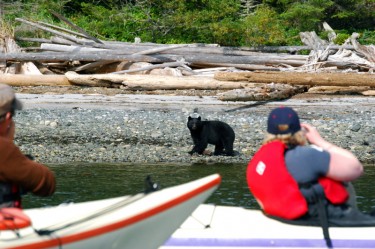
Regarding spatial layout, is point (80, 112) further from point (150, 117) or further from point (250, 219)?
point (250, 219)

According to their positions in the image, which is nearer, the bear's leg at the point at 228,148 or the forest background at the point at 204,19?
the bear's leg at the point at 228,148

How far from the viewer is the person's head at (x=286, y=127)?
6684 millimetres

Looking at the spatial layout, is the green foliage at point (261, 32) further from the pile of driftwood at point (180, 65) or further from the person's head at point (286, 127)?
the person's head at point (286, 127)

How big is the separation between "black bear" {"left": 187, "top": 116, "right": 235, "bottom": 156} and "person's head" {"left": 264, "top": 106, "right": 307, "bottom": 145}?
7.56 m

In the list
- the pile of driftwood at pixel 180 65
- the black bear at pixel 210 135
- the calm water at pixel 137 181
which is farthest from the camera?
the pile of driftwood at pixel 180 65

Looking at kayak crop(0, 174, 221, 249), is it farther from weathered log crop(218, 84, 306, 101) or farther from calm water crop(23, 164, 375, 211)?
weathered log crop(218, 84, 306, 101)

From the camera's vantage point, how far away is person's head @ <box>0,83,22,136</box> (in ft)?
20.0

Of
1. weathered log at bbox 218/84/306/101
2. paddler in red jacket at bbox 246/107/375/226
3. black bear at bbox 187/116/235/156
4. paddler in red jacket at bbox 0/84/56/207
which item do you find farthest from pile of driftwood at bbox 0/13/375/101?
paddler in red jacket at bbox 0/84/56/207

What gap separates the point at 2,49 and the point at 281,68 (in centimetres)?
643

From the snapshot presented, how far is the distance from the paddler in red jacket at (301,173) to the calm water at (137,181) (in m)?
3.93

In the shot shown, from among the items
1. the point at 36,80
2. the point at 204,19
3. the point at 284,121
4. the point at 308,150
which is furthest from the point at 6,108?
the point at 204,19

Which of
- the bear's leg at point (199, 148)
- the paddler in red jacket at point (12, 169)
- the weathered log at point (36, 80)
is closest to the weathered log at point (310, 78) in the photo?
the weathered log at point (36, 80)

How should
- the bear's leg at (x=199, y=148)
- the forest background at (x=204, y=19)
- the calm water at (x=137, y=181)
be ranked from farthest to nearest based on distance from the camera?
the forest background at (x=204, y=19) < the bear's leg at (x=199, y=148) < the calm water at (x=137, y=181)

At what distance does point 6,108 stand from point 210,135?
8.60 m
